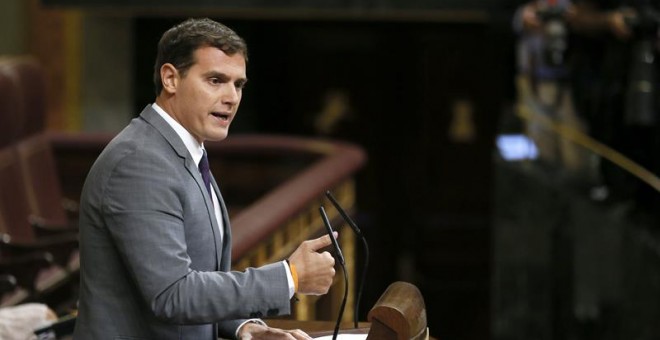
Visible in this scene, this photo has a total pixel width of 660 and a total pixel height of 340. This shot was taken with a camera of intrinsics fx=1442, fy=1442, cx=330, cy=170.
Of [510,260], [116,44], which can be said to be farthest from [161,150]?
[116,44]

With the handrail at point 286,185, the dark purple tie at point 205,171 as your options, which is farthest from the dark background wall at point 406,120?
the dark purple tie at point 205,171

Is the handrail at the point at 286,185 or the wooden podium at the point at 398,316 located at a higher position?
the wooden podium at the point at 398,316

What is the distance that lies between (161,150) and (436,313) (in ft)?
24.7

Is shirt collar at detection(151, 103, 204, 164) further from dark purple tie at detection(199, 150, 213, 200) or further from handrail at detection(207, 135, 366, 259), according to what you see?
handrail at detection(207, 135, 366, 259)

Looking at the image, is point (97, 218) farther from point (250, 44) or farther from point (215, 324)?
point (250, 44)

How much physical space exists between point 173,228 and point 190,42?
26 cm

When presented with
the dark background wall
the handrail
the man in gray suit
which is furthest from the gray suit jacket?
the dark background wall

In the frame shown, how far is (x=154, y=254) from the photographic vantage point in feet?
6.36

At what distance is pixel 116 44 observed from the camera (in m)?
9.12

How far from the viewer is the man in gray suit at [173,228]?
196 centimetres

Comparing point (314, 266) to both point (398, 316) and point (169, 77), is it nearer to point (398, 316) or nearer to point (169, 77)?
point (398, 316)

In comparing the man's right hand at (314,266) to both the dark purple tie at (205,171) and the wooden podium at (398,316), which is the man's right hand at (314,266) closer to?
the wooden podium at (398,316)

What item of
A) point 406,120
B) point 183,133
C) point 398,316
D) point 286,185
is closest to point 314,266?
point 398,316

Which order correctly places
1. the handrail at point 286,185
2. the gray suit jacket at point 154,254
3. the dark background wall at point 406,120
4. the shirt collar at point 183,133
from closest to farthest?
→ the gray suit jacket at point 154,254, the shirt collar at point 183,133, the handrail at point 286,185, the dark background wall at point 406,120
